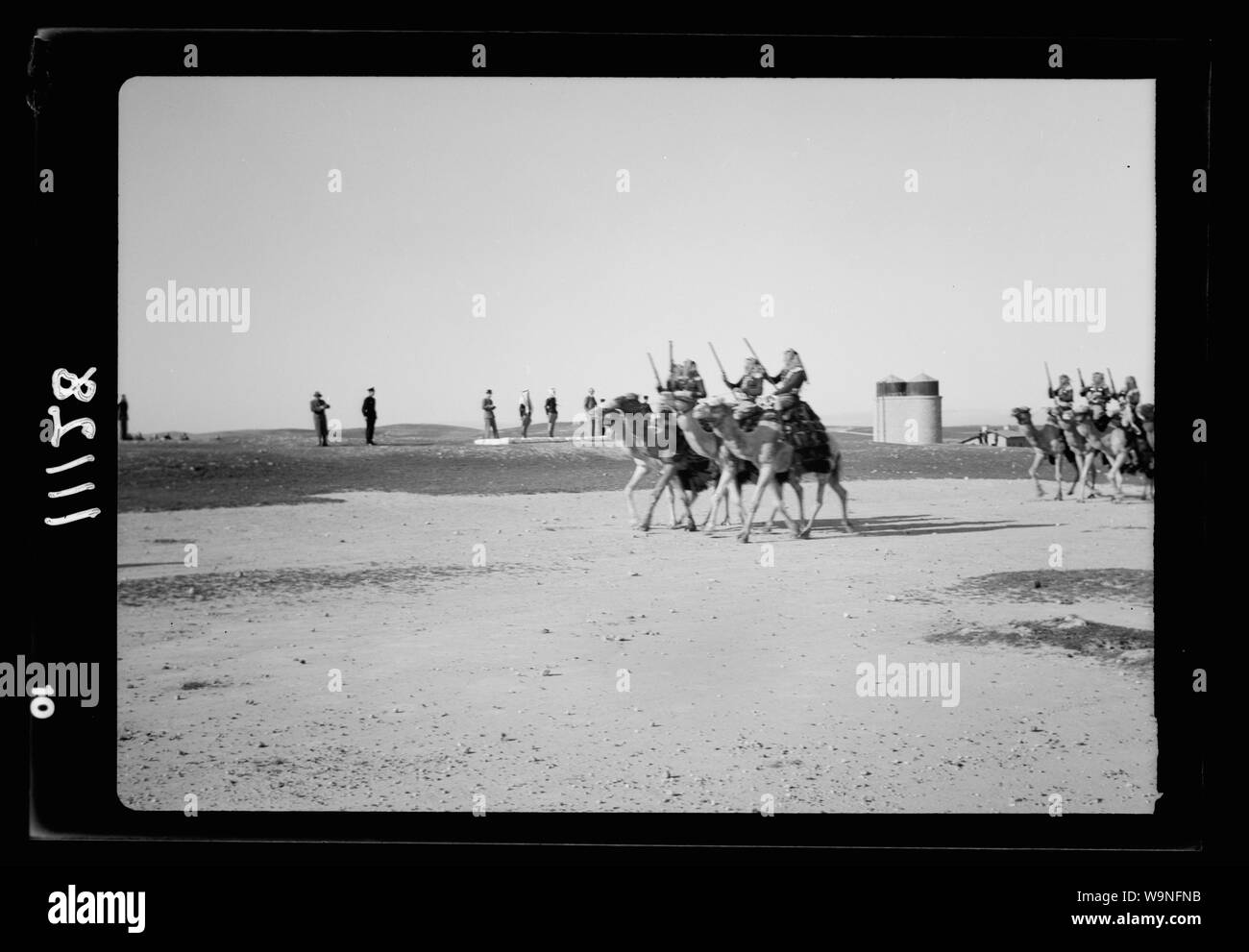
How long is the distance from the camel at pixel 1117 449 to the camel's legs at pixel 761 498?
85.1 inches

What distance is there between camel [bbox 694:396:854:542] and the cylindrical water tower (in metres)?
0.44

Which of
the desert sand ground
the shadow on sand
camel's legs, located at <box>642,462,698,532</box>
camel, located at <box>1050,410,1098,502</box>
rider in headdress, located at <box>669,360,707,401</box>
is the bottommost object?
the desert sand ground

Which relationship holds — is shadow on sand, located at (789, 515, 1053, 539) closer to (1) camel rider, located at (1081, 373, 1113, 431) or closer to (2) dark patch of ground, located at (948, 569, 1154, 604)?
(2) dark patch of ground, located at (948, 569, 1154, 604)

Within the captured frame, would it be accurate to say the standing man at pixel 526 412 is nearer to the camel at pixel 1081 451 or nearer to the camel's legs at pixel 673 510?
the camel's legs at pixel 673 510

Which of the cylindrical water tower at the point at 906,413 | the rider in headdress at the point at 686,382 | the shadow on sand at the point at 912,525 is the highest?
the rider in headdress at the point at 686,382

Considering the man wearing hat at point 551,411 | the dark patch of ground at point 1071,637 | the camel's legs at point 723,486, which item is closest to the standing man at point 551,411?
the man wearing hat at point 551,411

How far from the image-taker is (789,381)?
6613mm

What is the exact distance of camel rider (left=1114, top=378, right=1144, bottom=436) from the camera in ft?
20.1

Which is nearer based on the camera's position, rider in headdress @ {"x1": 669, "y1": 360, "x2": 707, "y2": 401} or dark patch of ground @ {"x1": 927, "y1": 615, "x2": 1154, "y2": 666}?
dark patch of ground @ {"x1": 927, "y1": 615, "x2": 1154, "y2": 666}

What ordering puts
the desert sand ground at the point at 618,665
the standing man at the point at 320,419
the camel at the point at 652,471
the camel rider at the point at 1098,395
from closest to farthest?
1. the desert sand ground at the point at 618,665
2. the camel rider at the point at 1098,395
3. the standing man at the point at 320,419
4. the camel at the point at 652,471

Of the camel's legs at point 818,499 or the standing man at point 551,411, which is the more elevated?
the standing man at point 551,411

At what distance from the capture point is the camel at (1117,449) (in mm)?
6320

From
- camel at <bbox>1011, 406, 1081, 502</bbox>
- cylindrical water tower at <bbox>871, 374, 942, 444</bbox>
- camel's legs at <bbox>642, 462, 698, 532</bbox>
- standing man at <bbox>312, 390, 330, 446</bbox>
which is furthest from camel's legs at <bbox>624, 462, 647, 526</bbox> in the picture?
camel at <bbox>1011, 406, 1081, 502</bbox>
